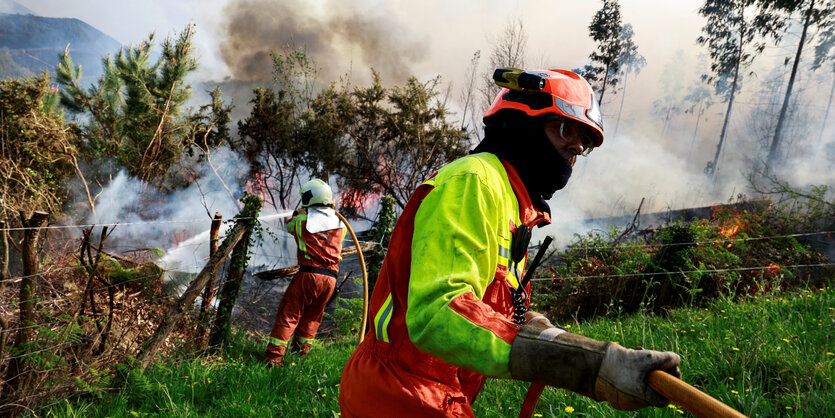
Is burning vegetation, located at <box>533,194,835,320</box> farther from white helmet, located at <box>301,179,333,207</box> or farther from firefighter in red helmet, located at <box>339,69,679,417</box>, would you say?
firefighter in red helmet, located at <box>339,69,679,417</box>

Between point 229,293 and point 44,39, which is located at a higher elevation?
point 44,39

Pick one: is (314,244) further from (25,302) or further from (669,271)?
(669,271)

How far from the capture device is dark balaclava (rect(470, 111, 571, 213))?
1.56 m

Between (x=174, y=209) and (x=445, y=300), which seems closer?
(x=445, y=300)

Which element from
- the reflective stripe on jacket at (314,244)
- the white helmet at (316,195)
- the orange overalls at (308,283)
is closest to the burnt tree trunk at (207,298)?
the orange overalls at (308,283)

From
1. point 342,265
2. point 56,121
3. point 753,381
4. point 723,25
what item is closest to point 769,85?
point 723,25

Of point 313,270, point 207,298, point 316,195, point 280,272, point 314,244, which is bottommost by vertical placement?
point 207,298

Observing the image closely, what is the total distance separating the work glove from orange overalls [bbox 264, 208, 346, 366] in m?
5.28

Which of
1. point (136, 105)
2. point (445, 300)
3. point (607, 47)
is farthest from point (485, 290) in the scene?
point (607, 47)

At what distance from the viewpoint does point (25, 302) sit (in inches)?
125

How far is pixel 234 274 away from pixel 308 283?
940 millimetres

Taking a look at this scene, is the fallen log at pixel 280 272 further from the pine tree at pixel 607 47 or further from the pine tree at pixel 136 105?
the pine tree at pixel 607 47

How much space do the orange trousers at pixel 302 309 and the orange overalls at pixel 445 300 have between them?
4574 millimetres

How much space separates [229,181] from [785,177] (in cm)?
2756
